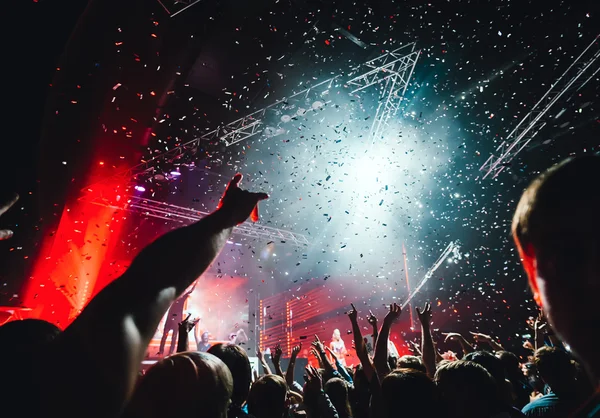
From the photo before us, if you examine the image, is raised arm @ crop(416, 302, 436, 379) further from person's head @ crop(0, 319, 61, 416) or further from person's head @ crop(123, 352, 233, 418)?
person's head @ crop(0, 319, 61, 416)

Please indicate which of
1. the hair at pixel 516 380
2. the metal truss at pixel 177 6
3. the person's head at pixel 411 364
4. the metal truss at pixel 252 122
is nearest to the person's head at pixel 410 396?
the person's head at pixel 411 364

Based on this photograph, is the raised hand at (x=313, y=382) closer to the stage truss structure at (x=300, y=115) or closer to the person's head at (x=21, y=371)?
the person's head at (x=21, y=371)

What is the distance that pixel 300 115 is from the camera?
372 inches

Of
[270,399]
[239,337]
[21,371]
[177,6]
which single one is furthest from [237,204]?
[239,337]

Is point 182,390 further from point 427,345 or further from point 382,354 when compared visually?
point 427,345

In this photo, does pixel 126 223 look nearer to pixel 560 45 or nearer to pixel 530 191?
pixel 530 191

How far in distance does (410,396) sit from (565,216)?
142 centimetres

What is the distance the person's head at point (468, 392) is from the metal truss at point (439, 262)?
9.20 metres

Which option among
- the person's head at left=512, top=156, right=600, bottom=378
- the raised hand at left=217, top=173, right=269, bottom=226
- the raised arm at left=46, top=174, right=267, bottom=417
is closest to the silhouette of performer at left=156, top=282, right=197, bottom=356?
the raised hand at left=217, top=173, right=269, bottom=226

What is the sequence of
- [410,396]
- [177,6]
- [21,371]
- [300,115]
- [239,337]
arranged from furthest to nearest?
[239,337], [300,115], [177,6], [410,396], [21,371]

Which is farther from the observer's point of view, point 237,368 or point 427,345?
point 427,345

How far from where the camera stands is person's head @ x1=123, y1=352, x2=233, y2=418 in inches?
44.9

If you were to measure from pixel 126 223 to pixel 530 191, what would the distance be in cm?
1457

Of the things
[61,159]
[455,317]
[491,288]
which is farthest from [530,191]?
[455,317]
